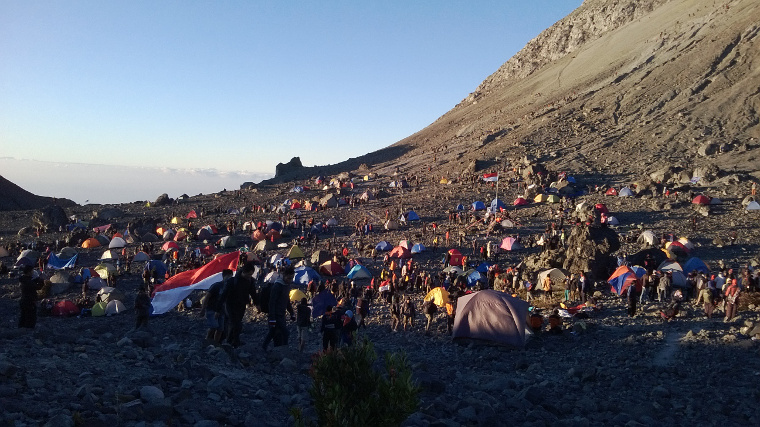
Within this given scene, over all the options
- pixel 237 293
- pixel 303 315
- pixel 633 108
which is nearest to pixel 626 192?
pixel 633 108

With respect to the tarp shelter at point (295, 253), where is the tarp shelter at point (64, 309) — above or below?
below

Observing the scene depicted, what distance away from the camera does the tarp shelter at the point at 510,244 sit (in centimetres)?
2712

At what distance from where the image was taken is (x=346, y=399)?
4500 mm

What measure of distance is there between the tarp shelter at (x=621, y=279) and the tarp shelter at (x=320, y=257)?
13.3 meters

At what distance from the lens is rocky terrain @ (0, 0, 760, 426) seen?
665cm

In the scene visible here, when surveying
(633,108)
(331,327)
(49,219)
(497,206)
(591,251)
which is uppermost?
(633,108)

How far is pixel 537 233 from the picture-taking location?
99.6 ft

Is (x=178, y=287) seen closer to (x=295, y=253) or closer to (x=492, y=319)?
(x=492, y=319)

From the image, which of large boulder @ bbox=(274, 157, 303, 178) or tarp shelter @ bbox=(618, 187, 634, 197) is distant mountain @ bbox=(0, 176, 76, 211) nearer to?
large boulder @ bbox=(274, 157, 303, 178)

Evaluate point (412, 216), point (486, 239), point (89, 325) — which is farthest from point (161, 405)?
point (412, 216)

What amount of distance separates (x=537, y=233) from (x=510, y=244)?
13.0 ft

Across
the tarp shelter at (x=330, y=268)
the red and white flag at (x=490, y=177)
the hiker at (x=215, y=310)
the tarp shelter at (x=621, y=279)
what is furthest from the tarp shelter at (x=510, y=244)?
the hiker at (x=215, y=310)

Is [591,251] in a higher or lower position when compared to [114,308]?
higher

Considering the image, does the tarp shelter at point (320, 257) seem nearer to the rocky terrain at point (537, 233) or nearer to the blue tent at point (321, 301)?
the rocky terrain at point (537, 233)
